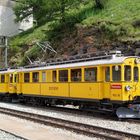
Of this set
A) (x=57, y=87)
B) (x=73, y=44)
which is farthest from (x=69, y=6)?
(x=57, y=87)

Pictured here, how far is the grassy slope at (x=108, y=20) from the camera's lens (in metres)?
36.0

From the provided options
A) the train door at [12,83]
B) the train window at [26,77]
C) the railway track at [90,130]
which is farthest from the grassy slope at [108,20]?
the railway track at [90,130]

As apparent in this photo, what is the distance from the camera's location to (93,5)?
50.0m

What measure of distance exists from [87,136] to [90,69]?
21.9 feet

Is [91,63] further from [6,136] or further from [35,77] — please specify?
[35,77]

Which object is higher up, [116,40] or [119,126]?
[116,40]

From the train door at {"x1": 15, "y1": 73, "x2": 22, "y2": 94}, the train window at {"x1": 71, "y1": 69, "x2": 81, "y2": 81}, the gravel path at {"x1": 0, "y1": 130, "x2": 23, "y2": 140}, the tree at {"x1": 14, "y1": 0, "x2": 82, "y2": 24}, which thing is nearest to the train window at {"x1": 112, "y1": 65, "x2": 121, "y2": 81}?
the train window at {"x1": 71, "y1": 69, "x2": 81, "y2": 81}

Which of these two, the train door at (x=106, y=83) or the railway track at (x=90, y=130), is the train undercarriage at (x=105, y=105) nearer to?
the train door at (x=106, y=83)

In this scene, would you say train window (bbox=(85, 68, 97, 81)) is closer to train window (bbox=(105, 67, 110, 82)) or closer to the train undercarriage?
train window (bbox=(105, 67, 110, 82))

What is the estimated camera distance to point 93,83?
2169 cm

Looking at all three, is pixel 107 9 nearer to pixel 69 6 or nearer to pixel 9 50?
pixel 69 6

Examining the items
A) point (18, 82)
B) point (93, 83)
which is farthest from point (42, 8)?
point (93, 83)

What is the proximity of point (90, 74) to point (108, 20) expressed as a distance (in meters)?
18.4

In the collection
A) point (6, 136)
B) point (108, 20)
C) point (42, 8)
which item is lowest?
point (6, 136)
